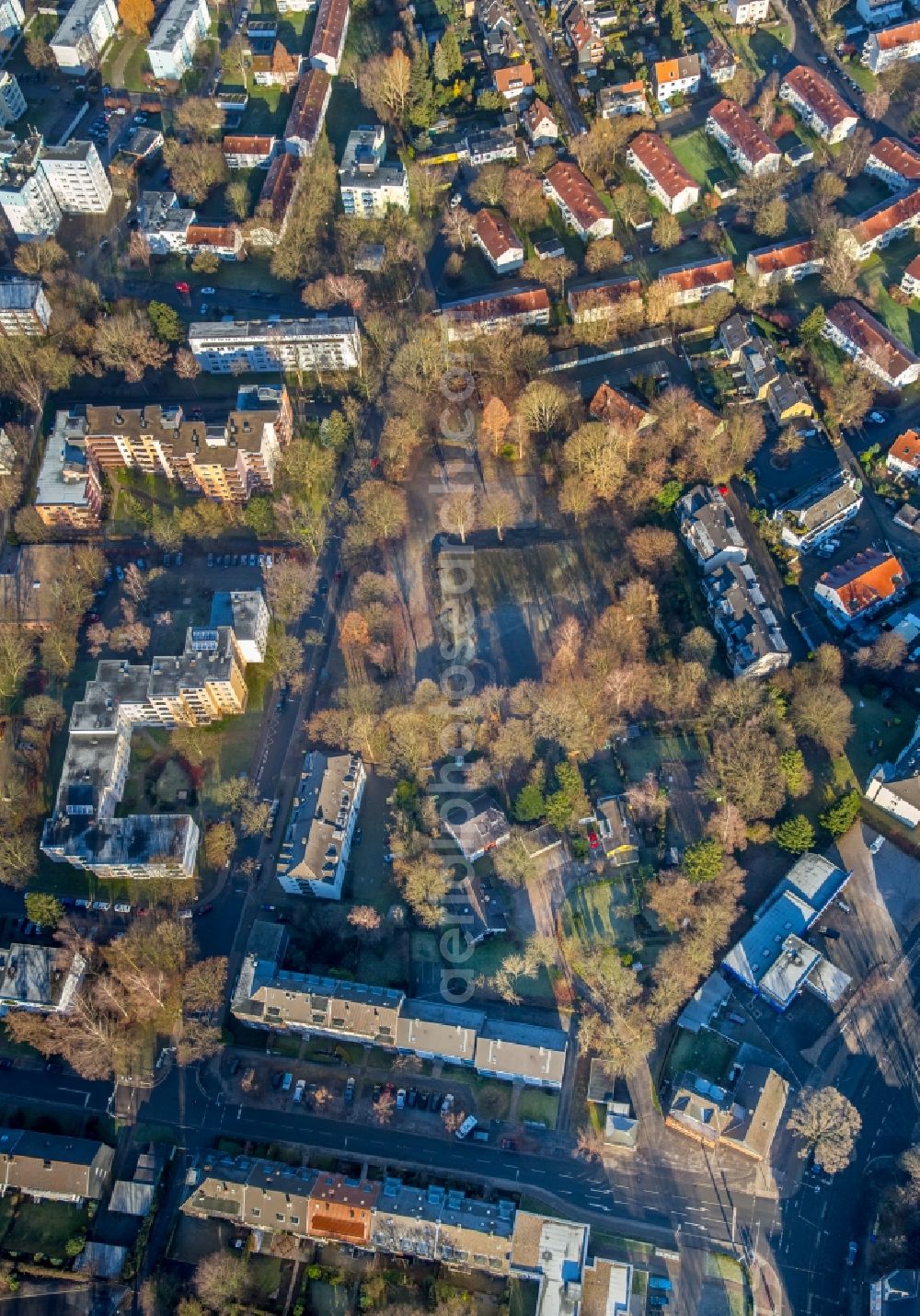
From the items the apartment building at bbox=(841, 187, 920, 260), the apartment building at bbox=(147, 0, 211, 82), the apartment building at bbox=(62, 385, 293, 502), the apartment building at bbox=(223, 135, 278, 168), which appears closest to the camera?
the apartment building at bbox=(62, 385, 293, 502)

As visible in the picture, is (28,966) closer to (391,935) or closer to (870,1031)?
(391,935)

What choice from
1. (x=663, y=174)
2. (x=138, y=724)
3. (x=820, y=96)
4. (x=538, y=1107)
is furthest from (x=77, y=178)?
(x=538, y=1107)

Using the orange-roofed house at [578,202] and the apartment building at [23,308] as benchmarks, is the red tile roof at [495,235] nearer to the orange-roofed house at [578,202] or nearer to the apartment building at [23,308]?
the orange-roofed house at [578,202]

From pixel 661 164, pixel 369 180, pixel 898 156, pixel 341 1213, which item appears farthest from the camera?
pixel 661 164

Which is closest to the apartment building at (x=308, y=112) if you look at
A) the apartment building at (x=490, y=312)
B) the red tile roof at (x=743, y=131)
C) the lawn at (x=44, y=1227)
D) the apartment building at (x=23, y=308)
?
the apartment building at (x=490, y=312)

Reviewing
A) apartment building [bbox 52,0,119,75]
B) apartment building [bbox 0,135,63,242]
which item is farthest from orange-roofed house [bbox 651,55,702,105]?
apartment building [bbox 0,135,63,242]

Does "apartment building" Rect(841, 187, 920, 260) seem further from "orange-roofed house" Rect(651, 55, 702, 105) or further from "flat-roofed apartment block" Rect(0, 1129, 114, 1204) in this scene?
"flat-roofed apartment block" Rect(0, 1129, 114, 1204)

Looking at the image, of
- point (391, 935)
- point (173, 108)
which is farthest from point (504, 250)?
point (391, 935)

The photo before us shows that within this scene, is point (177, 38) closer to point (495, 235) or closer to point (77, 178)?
point (77, 178)
